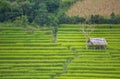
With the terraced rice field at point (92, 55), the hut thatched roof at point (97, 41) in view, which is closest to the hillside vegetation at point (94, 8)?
the terraced rice field at point (92, 55)

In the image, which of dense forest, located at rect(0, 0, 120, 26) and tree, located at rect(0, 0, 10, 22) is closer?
dense forest, located at rect(0, 0, 120, 26)

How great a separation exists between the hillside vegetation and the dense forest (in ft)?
3.65

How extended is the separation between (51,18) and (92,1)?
23.8 ft

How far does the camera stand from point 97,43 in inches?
2226

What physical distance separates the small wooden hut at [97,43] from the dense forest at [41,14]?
17.5 feet


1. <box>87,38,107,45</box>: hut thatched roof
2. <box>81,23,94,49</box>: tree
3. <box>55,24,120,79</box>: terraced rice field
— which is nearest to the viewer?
<box>55,24,120,79</box>: terraced rice field

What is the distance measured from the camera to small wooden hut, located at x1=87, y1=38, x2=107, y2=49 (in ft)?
186

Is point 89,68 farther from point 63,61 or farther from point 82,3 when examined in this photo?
point 82,3

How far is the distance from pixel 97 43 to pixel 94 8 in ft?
29.2

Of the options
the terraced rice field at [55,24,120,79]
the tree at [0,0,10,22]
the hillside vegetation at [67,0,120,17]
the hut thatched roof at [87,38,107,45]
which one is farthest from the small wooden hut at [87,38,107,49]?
the tree at [0,0,10,22]

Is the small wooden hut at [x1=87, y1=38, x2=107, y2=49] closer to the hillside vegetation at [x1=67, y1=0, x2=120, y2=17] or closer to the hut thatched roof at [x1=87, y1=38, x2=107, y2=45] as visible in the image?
the hut thatched roof at [x1=87, y1=38, x2=107, y2=45]

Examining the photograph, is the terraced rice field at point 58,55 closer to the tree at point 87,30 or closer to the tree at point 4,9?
the tree at point 87,30

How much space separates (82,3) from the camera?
65.2 meters

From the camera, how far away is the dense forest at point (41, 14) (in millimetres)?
61656
